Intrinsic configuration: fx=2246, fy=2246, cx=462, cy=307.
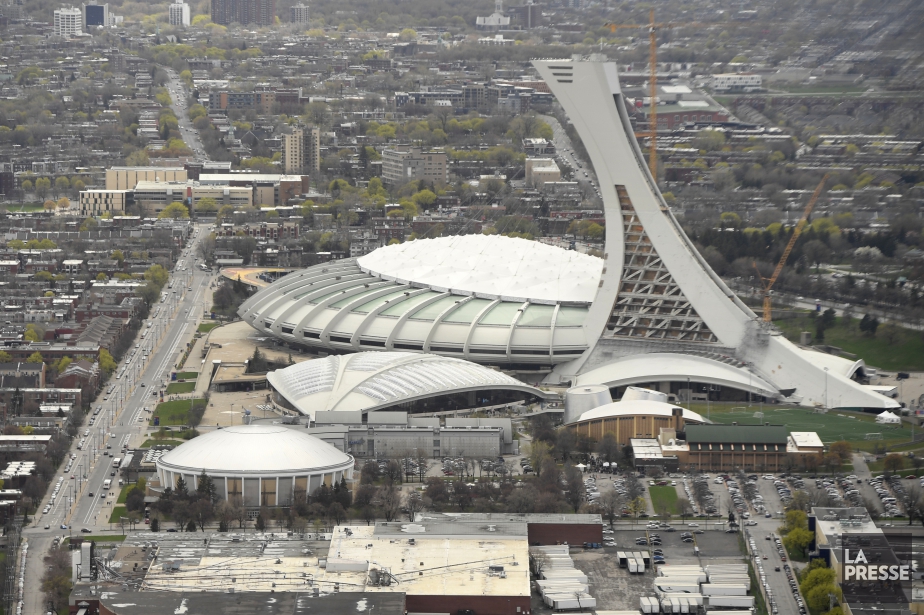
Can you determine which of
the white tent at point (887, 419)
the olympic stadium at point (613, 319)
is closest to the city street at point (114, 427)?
the olympic stadium at point (613, 319)

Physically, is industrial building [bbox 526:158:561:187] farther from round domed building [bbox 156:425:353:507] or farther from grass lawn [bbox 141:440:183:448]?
round domed building [bbox 156:425:353:507]

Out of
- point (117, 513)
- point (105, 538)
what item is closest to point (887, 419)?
point (117, 513)

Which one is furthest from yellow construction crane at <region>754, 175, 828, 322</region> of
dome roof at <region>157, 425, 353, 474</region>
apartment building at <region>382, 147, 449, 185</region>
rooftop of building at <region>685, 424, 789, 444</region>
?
apartment building at <region>382, 147, 449, 185</region>

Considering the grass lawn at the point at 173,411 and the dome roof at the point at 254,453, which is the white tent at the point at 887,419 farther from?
the grass lawn at the point at 173,411

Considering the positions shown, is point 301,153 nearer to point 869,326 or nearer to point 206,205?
point 206,205

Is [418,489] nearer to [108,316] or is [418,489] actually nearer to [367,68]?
[108,316]
